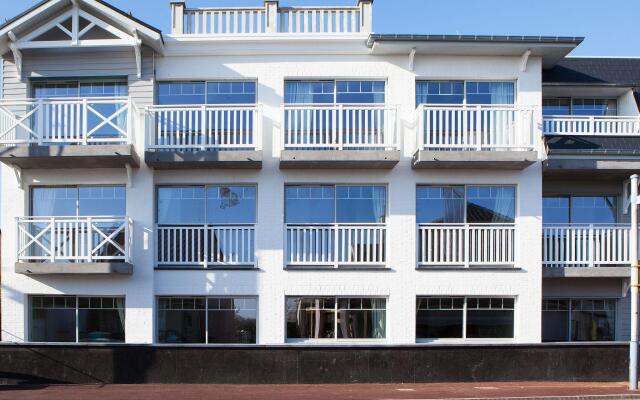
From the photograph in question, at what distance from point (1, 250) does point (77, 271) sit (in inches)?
98.0

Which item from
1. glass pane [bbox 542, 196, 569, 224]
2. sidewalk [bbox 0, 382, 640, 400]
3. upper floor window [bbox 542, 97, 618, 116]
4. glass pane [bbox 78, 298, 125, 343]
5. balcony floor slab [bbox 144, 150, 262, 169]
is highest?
upper floor window [bbox 542, 97, 618, 116]

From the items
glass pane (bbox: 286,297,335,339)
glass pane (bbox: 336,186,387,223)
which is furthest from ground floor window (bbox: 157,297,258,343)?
glass pane (bbox: 336,186,387,223)

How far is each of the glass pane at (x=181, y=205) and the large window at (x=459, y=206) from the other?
223 inches

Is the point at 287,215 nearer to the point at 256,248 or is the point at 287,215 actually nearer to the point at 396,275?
the point at 256,248

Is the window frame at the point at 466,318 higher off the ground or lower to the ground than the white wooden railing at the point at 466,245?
lower

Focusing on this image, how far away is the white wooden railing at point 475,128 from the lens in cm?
1588

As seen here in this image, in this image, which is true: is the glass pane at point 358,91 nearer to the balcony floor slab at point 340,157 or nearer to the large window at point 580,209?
the balcony floor slab at point 340,157

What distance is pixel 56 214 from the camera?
16734 millimetres

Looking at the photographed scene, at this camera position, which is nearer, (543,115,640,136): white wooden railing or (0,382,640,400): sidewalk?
(0,382,640,400): sidewalk

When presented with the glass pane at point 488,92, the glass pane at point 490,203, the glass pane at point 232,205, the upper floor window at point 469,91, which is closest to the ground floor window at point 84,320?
the glass pane at point 232,205

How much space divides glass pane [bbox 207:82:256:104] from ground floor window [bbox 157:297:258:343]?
5.15 metres

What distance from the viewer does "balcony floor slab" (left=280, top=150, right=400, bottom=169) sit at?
15.6m

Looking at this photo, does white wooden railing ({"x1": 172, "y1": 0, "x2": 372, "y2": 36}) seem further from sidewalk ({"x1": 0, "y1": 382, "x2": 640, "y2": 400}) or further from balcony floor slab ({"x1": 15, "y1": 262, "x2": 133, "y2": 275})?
sidewalk ({"x1": 0, "y1": 382, "x2": 640, "y2": 400})

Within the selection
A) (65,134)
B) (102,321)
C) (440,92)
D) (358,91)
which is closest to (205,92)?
(65,134)
